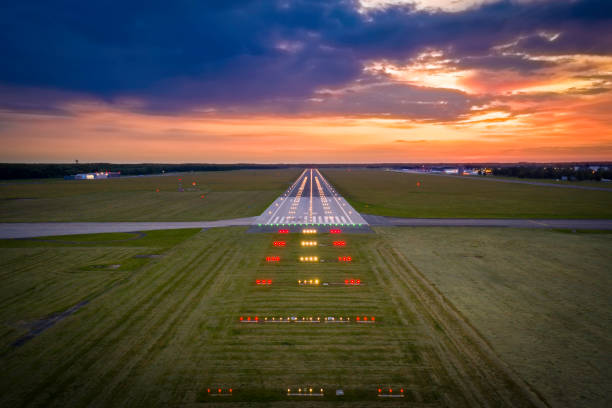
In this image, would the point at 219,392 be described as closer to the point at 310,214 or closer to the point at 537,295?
→ the point at 537,295

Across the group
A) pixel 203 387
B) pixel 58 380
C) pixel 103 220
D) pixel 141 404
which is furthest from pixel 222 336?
pixel 103 220

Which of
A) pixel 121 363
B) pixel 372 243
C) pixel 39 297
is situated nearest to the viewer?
pixel 121 363

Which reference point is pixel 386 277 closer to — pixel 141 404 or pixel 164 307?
pixel 164 307

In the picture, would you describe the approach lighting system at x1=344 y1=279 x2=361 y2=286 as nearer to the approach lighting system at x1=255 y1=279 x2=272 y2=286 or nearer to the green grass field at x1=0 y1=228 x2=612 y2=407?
the green grass field at x1=0 y1=228 x2=612 y2=407

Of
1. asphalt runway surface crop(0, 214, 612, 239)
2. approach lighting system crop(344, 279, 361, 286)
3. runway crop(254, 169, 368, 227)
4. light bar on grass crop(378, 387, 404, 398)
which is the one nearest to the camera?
light bar on grass crop(378, 387, 404, 398)

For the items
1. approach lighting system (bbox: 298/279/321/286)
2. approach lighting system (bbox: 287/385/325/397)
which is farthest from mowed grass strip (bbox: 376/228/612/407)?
approach lighting system (bbox: 298/279/321/286)

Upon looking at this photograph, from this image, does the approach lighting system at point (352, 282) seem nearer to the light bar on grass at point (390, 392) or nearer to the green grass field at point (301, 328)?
the green grass field at point (301, 328)

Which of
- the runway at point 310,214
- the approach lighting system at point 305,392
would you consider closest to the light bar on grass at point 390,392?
the approach lighting system at point 305,392

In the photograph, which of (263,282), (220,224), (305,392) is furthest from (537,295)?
(220,224)
